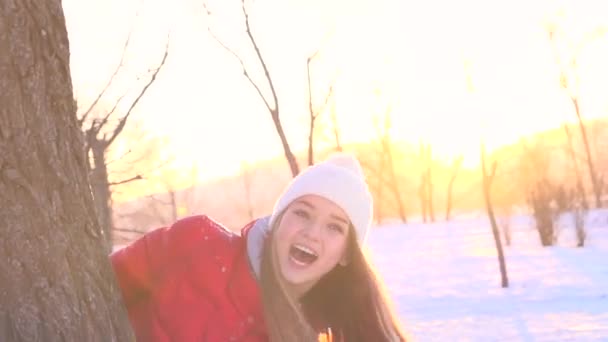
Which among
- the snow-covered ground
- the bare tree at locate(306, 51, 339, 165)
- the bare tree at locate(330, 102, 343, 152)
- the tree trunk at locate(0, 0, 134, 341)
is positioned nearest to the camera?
the tree trunk at locate(0, 0, 134, 341)

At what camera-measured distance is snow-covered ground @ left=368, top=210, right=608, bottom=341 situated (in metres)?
8.90

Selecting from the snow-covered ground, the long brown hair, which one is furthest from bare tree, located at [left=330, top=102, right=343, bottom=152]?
the long brown hair

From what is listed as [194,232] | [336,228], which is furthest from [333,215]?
[194,232]

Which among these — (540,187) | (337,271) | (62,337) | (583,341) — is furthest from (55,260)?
(540,187)

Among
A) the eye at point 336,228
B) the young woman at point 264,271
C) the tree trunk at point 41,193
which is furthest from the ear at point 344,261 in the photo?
the tree trunk at point 41,193

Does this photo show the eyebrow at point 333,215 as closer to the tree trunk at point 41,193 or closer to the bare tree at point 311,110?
the tree trunk at point 41,193

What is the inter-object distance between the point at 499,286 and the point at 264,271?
11125 mm

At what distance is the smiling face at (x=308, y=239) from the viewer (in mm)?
2078

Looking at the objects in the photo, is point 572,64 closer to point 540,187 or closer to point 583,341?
point 540,187

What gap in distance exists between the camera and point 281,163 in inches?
3100

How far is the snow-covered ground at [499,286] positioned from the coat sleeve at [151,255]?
6928 millimetres

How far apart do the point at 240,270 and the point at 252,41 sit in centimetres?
1173

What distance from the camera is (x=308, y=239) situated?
209 cm

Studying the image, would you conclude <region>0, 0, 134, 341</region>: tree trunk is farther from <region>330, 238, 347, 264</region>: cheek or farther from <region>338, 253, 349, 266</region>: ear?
<region>338, 253, 349, 266</region>: ear
